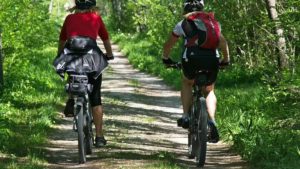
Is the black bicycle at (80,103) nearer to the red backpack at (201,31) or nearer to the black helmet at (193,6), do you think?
the red backpack at (201,31)

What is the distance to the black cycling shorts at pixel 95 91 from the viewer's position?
7213mm

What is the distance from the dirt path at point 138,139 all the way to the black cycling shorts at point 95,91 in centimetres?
74

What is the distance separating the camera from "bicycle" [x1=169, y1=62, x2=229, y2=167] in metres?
6.85

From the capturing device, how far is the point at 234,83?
15.9 metres

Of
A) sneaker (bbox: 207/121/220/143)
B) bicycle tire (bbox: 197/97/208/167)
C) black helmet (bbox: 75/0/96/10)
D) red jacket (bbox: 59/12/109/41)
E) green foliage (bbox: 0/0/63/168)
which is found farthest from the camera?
green foliage (bbox: 0/0/63/168)

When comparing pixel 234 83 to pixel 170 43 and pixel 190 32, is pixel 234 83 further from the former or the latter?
pixel 190 32

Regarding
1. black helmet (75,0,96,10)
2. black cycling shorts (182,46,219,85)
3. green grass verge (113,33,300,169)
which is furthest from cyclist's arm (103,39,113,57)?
green grass verge (113,33,300,169)

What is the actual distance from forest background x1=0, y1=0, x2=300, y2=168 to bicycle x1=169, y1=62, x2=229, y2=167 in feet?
2.33

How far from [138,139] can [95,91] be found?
216 centimetres

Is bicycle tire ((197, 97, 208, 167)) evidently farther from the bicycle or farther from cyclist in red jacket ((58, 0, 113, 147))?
cyclist in red jacket ((58, 0, 113, 147))

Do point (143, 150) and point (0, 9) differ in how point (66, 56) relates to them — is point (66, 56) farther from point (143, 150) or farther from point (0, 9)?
point (0, 9)

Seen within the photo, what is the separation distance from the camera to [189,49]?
22.9 ft

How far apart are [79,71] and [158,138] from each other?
117 inches

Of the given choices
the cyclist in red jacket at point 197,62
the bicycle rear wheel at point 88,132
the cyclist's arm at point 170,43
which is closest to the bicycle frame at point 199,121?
the cyclist in red jacket at point 197,62
